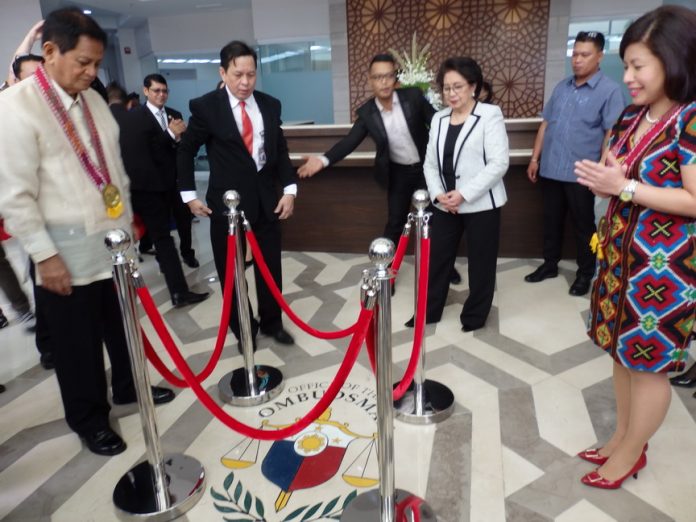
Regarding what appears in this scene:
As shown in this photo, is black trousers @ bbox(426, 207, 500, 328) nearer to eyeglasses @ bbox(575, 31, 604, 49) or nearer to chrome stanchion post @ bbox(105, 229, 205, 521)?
eyeglasses @ bbox(575, 31, 604, 49)

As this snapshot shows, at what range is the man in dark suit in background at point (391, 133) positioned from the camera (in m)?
3.06

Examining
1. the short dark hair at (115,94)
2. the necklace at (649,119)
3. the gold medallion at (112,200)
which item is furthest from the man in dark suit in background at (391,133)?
the short dark hair at (115,94)

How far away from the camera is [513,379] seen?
250cm

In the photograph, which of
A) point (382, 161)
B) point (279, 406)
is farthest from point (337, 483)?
point (382, 161)

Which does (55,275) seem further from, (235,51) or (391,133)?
(391,133)

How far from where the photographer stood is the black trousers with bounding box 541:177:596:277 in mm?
3363

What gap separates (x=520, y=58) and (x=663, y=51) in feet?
22.1

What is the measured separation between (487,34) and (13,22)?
756cm

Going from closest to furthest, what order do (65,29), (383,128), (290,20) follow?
(65,29)
(383,128)
(290,20)

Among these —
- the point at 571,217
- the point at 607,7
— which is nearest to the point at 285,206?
the point at 571,217

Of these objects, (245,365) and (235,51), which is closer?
(235,51)

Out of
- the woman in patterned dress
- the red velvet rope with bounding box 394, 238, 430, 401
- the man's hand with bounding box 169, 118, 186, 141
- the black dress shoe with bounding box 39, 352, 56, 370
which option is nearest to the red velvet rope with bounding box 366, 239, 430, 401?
the red velvet rope with bounding box 394, 238, 430, 401

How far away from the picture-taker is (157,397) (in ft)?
7.99

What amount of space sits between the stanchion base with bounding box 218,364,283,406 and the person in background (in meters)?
2.04
